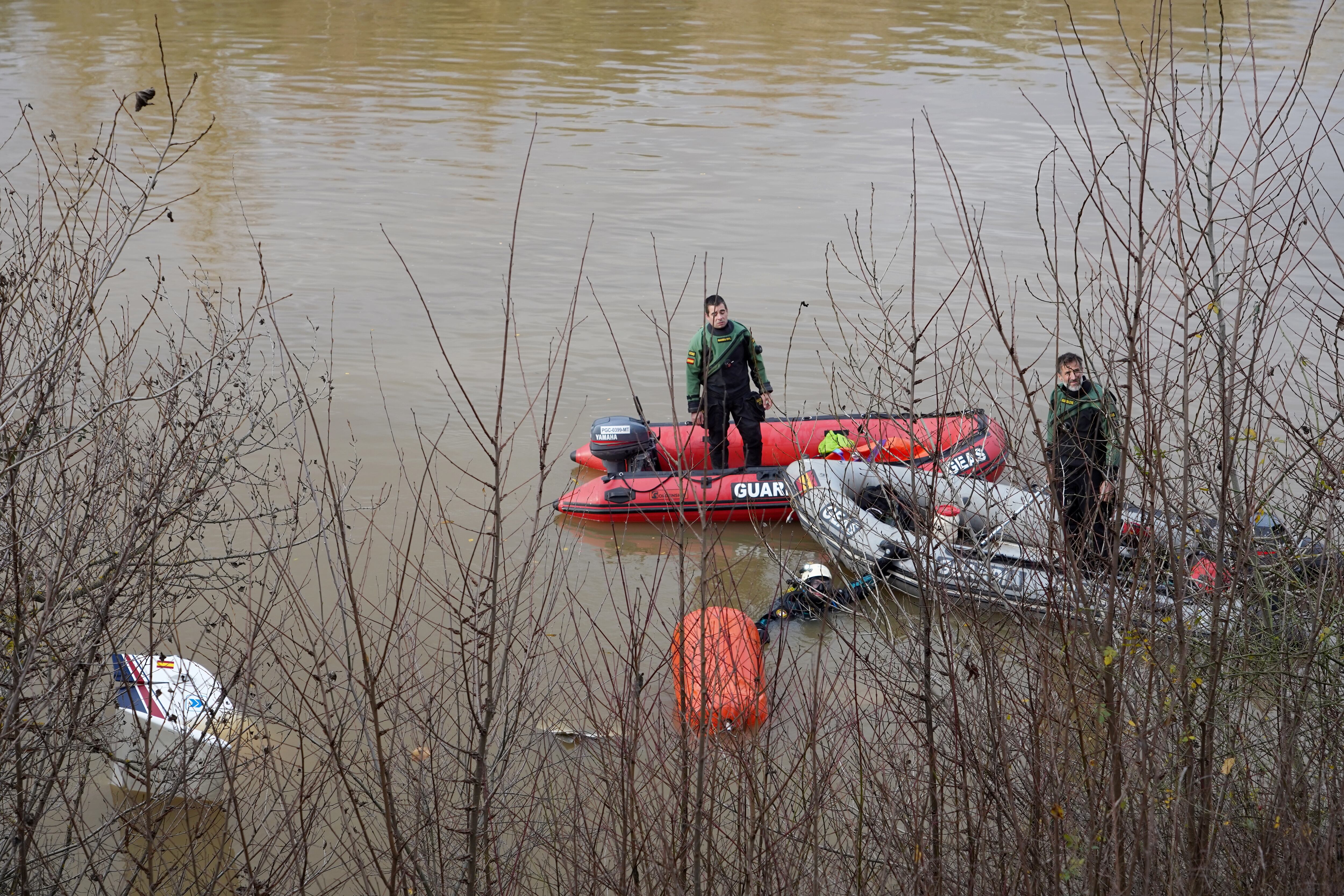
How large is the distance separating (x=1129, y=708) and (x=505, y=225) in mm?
14323

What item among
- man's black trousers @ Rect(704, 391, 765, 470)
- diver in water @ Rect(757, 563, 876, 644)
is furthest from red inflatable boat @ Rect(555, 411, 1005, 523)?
diver in water @ Rect(757, 563, 876, 644)

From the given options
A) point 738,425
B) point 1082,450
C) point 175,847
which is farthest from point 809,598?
point 175,847

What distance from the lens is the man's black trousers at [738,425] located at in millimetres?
9156

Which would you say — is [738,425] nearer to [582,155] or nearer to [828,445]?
[828,445]

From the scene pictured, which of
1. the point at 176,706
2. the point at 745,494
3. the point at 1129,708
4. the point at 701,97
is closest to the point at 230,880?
the point at 176,706

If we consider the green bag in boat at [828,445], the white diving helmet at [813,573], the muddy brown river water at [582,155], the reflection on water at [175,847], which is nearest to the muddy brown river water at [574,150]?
the muddy brown river water at [582,155]

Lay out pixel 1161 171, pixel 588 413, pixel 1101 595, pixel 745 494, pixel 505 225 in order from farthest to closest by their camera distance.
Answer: pixel 505 225, pixel 1161 171, pixel 588 413, pixel 745 494, pixel 1101 595

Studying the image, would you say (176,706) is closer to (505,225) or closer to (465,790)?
(465,790)

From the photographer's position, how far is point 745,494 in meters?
9.14

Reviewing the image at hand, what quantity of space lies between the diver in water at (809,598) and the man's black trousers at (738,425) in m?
1.64

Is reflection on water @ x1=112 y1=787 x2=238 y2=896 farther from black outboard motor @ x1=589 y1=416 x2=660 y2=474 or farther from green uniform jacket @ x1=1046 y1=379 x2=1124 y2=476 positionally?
black outboard motor @ x1=589 y1=416 x2=660 y2=474

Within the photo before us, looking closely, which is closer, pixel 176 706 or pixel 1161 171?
pixel 176 706

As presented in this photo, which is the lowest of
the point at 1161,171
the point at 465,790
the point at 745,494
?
the point at 745,494

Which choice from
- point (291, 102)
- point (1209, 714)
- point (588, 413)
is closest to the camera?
point (1209, 714)
